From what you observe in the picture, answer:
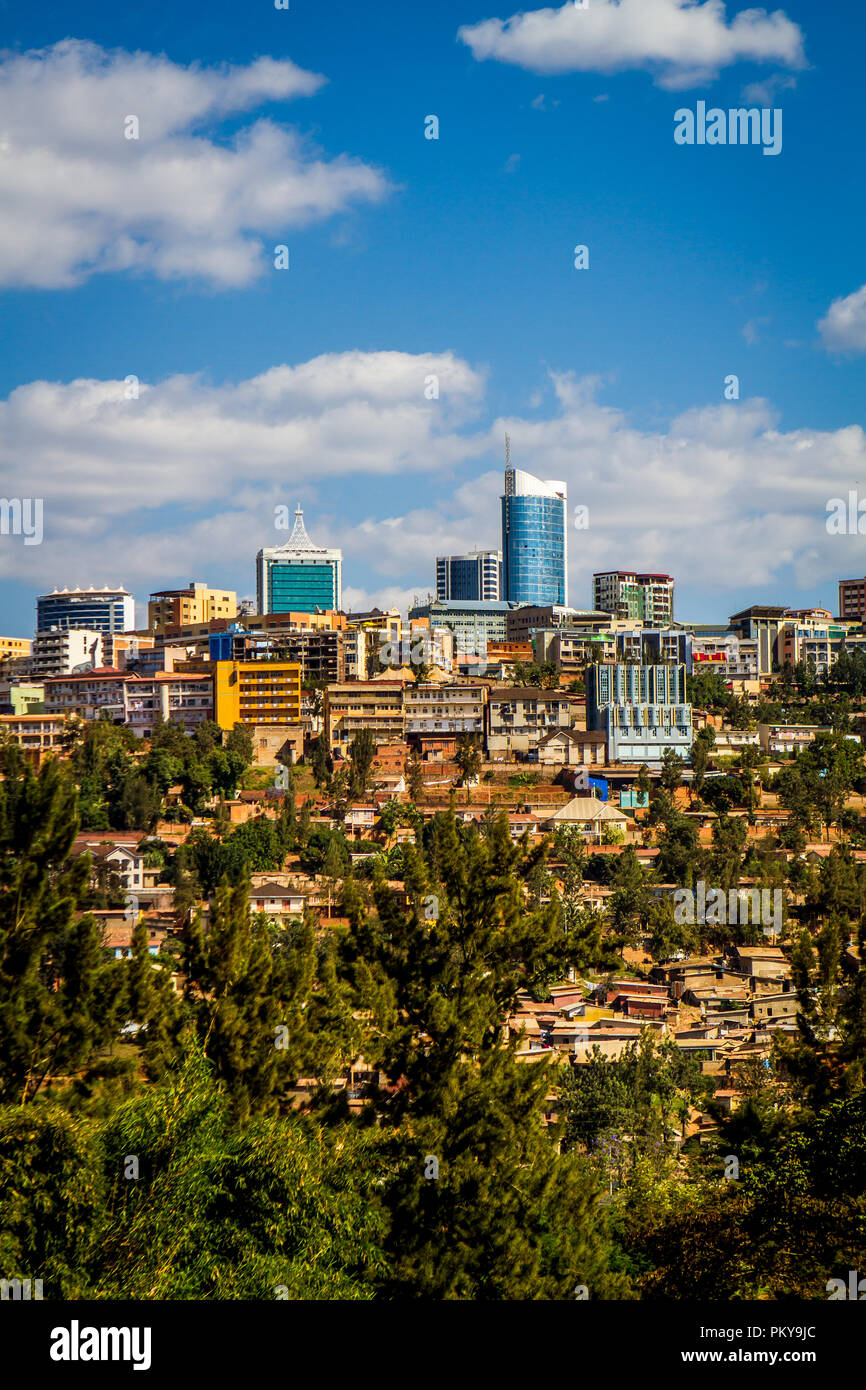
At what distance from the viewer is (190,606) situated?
5994cm

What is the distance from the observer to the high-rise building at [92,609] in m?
67.6

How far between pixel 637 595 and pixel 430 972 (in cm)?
5450

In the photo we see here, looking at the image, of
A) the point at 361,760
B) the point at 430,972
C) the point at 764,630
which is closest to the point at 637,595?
the point at 764,630

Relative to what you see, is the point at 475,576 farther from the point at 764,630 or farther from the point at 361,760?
the point at 361,760

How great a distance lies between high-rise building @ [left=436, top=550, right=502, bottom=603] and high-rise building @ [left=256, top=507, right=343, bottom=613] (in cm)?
1265

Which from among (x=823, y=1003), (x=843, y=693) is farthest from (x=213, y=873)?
(x=843, y=693)

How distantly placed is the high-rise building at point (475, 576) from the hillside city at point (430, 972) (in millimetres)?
30813

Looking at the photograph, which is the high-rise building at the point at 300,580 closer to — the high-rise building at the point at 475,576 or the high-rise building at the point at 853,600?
the high-rise building at the point at 475,576

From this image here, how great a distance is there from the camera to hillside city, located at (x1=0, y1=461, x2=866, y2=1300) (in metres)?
6.31

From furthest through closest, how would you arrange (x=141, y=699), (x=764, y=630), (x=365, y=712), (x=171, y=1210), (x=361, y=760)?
(x=764, y=630) < (x=141, y=699) < (x=365, y=712) < (x=361, y=760) < (x=171, y=1210)

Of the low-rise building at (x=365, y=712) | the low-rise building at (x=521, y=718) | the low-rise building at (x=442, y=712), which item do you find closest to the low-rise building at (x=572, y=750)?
the low-rise building at (x=521, y=718)

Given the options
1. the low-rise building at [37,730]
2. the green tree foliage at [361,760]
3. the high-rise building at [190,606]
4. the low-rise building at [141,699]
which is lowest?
the green tree foliage at [361,760]

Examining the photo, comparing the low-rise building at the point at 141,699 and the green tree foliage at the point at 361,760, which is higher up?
the low-rise building at the point at 141,699

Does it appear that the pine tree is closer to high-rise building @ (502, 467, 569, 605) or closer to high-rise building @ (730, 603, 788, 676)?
high-rise building @ (730, 603, 788, 676)
